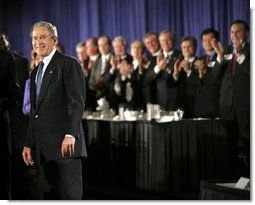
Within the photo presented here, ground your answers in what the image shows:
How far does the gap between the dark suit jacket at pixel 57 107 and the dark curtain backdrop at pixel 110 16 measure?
41 centimetres

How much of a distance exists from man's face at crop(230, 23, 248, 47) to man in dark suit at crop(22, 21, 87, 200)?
1137 mm

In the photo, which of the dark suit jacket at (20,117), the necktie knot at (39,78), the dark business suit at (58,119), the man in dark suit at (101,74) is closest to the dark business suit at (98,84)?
the man in dark suit at (101,74)

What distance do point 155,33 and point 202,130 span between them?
0.88 meters

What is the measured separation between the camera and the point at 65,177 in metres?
4.79

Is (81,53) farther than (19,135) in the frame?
Yes

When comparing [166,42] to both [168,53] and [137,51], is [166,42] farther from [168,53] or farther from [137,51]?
[137,51]

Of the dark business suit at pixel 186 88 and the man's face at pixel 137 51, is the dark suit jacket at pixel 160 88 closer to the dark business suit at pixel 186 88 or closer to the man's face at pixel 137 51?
the dark business suit at pixel 186 88

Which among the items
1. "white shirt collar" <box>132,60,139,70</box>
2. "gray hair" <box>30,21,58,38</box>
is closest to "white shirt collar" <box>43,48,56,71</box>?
"gray hair" <box>30,21,58,38</box>

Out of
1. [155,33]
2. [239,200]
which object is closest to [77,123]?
[239,200]

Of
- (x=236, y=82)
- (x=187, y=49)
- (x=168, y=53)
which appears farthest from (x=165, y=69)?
(x=236, y=82)

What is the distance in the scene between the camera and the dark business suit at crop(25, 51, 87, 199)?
4.73 metres

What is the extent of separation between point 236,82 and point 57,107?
4.24ft

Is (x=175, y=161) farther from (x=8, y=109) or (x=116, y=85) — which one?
(x=8, y=109)

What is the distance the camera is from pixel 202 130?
580 cm
